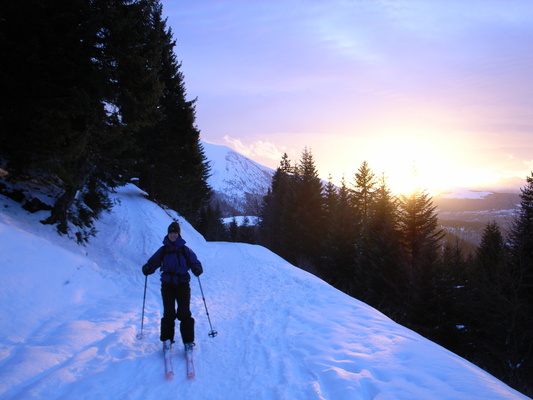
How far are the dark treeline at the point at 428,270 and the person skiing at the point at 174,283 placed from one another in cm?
1015

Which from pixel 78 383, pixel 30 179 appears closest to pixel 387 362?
pixel 78 383

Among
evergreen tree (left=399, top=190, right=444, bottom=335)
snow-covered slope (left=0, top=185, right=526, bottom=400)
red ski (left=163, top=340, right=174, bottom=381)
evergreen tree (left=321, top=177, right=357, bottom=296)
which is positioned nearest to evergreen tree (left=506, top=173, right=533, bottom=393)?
evergreen tree (left=399, top=190, right=444, bottom=335)

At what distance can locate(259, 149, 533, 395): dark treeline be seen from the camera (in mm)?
14633

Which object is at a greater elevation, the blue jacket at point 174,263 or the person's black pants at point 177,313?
the blue jacket at point 174,263

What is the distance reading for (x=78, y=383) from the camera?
12.0 ft

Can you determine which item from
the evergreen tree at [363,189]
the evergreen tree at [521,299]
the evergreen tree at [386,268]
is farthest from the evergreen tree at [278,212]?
the evergreen tree at [521,299]

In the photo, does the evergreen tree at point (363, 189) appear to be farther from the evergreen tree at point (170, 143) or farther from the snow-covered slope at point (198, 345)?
the snow-covered slope at point (198, 345)

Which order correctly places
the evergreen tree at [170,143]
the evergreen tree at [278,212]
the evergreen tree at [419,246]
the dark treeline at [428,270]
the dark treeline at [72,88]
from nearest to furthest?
1. the dark treeline at [72,88]
2. the dark treeline at [428,270]
3. the evergreen tree at [419,246]
4. the evergreen tree at [170,143]
5. the evergreen tree at [278,212]

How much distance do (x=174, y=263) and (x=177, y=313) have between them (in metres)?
0.88

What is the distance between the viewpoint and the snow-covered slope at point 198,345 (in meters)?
3.60

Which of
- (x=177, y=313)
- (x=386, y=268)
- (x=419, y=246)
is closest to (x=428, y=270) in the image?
(x=386, y=268)

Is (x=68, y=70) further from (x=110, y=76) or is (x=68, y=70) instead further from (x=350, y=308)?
(x=350, y=308)

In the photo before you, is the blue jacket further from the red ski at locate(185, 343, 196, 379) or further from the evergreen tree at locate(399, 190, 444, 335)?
the evergreen tree at locate(399, 190, 444, 335)

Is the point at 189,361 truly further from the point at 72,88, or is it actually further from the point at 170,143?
the point at 170,143
